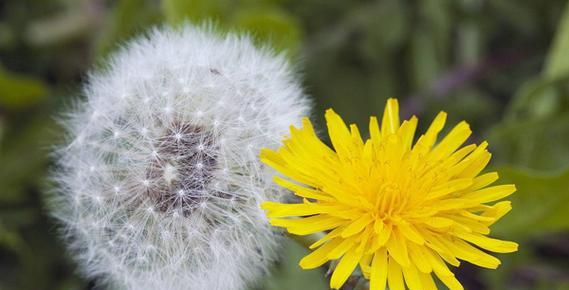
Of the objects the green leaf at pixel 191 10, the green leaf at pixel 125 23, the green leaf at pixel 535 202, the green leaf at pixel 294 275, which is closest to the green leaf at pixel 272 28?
the green leaf at pixel 191 10

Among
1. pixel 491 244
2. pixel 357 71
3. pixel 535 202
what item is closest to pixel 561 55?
pixel 535 202

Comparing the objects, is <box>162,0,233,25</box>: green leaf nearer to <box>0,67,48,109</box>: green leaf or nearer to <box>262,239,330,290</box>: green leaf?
<box>0,67,48,109</box>: green leaf

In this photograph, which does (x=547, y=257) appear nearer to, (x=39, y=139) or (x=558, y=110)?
(x=558, y=110)

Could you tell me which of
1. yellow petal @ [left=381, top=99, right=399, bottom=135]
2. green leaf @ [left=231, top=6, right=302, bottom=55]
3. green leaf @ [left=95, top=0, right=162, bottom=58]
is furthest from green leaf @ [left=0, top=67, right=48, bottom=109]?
yellow petal @ [left=381, top=99, right=399, bottom=135]

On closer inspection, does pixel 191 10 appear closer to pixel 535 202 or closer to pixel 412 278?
pixel 535 202

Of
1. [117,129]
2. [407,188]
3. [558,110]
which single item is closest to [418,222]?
[407,188]

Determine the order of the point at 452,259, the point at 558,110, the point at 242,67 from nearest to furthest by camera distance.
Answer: the point at 452,259 < the point at 242,67 < the point at 558,110

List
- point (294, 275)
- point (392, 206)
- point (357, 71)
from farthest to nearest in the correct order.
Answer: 1. point (357, 71)
2. point (294, 275)
3. point (392, 206)
